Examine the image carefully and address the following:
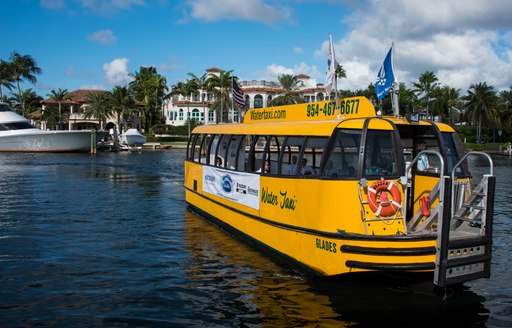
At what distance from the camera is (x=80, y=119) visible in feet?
307

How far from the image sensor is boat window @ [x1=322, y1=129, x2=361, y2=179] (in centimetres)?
922

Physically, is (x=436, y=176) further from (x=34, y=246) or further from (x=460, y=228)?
(x=34, y=246)

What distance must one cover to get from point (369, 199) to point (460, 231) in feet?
5.41

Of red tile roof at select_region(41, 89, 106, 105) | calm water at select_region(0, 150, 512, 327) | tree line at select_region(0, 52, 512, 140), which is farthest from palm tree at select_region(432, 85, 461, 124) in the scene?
calm water at select_region(0, 150, 512, 327)

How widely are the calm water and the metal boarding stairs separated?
836mm

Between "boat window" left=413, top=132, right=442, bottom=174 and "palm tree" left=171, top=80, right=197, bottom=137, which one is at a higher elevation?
"palm tree" left=171, top=80, right=197, bottom=137

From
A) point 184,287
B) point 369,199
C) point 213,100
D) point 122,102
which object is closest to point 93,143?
point 122,102

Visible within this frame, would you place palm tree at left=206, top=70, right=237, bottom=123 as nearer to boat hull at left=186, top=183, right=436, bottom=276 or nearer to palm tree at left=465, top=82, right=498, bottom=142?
palm tree at left=465, top=82, right=498, bottom=142

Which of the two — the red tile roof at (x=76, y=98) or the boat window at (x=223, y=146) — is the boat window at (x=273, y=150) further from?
the red tile roof at (x=76, y=98)

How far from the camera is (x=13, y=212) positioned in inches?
708

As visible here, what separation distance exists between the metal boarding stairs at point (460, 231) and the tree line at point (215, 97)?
70.8m

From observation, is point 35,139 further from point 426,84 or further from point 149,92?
point 426,84

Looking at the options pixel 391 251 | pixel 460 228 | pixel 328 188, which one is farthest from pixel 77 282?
pixel 460 228

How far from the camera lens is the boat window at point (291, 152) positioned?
1070 cm
